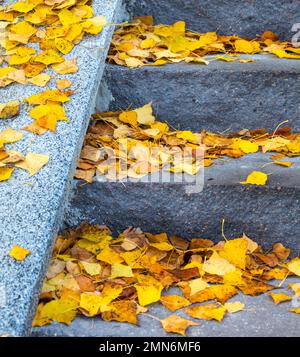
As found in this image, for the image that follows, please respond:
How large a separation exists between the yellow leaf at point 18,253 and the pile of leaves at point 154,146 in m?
0.45

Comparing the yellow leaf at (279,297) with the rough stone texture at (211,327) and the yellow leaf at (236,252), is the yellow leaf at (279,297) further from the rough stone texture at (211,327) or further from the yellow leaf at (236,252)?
the yellow leaf at (236,252)

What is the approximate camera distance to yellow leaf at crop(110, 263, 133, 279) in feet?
6.54

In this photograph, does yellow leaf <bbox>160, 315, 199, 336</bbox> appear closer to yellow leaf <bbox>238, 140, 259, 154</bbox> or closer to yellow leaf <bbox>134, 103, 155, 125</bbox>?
yellow leaf <bbox>238, 140, 259, 154</bbox>

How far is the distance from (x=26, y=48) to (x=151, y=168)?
0.70 metres

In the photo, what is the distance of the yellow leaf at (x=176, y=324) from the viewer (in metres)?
1.81

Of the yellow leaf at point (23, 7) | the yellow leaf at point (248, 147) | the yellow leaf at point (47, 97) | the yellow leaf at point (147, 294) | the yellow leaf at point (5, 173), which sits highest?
the yellow leaf at point (23, 7)

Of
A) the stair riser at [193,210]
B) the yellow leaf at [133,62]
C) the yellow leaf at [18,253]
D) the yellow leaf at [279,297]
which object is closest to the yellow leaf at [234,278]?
the yellow leaf at [279,297]

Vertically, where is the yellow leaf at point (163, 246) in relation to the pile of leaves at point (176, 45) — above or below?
below

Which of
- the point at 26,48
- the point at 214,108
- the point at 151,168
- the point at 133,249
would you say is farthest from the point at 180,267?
the point at 26,48

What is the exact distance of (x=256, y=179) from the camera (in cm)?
216

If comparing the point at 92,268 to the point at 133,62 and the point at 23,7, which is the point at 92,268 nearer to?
the point at 133,62

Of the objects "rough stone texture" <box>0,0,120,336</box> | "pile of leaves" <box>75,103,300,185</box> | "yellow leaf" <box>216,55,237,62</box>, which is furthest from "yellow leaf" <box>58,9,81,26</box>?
"yellow leaf" <box>216,55,237,62</box>

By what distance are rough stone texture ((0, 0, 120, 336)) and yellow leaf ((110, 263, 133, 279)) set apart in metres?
0.22

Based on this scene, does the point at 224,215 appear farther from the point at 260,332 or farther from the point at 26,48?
the point at 26,48
